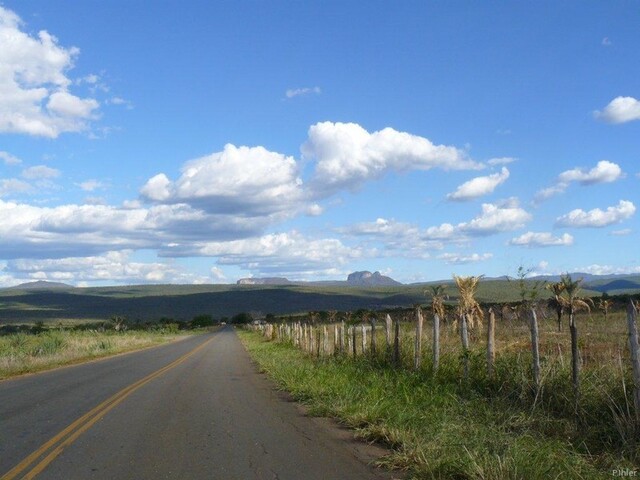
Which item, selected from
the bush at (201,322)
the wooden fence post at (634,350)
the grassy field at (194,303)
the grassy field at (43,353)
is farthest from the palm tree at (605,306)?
the bush at (201,322)

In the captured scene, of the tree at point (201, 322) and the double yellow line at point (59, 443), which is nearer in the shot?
the double yellow line at point (59, 443)

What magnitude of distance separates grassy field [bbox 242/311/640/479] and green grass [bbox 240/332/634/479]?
0.02 meters

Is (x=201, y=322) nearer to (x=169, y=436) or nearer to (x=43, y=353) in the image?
(x=43, y=353)

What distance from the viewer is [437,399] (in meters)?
10.9

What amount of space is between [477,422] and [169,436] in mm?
4697

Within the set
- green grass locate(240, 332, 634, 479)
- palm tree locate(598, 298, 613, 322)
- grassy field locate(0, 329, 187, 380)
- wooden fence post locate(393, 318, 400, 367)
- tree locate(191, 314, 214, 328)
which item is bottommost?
tree locate(191, 314, 214, 328)

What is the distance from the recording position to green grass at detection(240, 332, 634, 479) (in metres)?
7.05

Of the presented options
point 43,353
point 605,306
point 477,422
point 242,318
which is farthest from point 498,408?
point 242,318

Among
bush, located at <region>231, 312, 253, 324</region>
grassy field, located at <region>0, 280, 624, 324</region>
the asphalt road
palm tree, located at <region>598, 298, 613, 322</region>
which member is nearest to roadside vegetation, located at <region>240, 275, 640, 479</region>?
the asphalt road

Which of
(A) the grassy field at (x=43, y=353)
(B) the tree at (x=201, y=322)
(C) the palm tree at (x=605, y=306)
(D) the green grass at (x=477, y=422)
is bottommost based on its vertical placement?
(B) the tree at (x=201, y=322)

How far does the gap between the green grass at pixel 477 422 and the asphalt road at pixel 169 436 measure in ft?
1.88

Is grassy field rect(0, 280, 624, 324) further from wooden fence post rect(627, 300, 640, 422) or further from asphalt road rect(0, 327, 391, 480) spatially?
wooden fence post rect(627, 300, 640, 422)

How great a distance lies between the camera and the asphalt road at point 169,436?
7.78 m

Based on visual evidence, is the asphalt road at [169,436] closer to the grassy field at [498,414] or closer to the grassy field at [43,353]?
the grassy field at [498,414]
